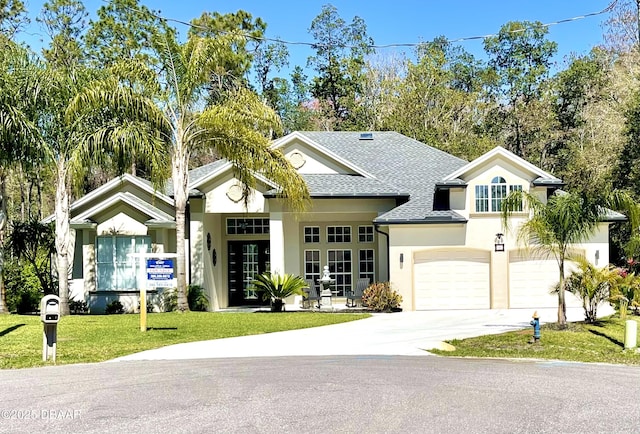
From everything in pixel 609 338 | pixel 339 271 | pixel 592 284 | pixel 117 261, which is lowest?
pixel 609 338

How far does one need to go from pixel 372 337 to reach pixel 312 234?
33.3 ft

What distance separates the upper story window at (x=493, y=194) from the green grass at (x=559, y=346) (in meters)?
6.43

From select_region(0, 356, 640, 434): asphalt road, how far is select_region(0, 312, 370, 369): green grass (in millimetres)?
1558

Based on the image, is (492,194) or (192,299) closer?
(192,299)

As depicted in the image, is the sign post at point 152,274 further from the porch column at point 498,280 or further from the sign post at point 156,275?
the porch column at point 498,280

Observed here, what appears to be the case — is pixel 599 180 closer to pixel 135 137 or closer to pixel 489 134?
pixel 489 134

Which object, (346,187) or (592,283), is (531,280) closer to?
(592,283)

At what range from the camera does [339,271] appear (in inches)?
1024

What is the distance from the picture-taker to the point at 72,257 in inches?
989

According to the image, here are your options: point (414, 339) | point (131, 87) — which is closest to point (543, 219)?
point (414, 339)

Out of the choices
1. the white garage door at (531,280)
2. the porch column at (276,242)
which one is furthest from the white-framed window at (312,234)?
the white garage door at (531,280)

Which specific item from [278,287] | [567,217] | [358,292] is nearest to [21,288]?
[278,287]

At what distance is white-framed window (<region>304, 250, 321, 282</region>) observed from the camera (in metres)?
26.0

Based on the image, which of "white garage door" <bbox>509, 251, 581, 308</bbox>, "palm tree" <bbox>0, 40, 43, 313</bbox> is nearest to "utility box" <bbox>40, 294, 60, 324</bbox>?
"palm tree" <bbox>0, 40, 43, 313</bbox>
